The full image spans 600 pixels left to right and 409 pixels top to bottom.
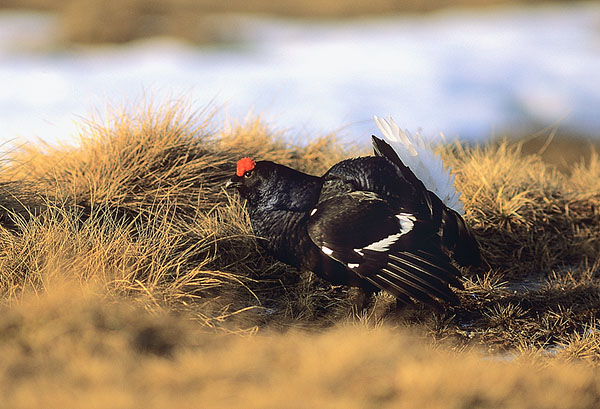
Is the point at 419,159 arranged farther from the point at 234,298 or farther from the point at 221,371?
the point at 221,371

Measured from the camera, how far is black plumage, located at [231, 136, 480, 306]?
11.6 ft

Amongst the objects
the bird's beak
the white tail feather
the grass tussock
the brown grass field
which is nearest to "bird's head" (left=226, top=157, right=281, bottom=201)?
the bird's beak

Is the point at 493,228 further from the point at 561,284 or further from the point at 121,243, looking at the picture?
the point at 121,243

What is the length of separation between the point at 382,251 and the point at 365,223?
17 cm

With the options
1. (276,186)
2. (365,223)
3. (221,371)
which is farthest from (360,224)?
(221,371)

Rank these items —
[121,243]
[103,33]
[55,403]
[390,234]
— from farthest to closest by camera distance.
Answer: [103,33]
[121,243]
[390,234]
[55,403]

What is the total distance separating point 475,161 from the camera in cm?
562

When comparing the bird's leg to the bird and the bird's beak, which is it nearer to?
the bird

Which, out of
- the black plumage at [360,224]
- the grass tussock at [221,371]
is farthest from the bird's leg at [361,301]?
the grass tussock at [221,371]

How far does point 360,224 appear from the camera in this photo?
11.7ft

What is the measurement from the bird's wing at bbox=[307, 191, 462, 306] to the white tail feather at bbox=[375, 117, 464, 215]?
54 centimetres

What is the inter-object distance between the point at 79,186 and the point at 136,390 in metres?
2.86

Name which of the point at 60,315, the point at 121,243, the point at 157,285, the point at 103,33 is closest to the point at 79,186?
the point at 121,243

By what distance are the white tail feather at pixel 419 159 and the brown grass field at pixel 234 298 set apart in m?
0.69
